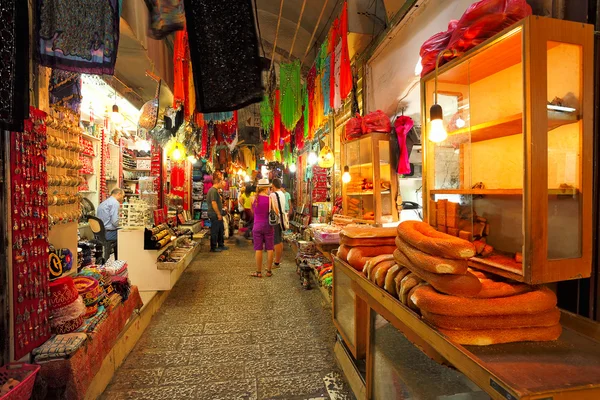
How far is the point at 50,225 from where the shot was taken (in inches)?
115

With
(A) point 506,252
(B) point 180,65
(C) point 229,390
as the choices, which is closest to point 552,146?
(A) point 506,252

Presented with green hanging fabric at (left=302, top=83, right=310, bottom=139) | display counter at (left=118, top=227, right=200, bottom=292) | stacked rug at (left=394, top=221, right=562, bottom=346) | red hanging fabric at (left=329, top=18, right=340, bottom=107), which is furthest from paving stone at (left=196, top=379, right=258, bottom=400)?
green hanging fabric at (left=302, top=83, right=310, bottom=139)

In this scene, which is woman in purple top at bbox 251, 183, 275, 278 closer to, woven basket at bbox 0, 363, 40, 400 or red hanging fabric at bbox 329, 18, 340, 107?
red hanging fabric at bbox 329, 18, 340, 107

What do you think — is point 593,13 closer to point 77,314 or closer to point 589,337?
point 589,337

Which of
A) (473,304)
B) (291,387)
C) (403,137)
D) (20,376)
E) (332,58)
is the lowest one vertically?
(291,387)

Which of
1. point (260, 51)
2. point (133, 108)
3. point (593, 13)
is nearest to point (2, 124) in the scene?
point (260, 51)

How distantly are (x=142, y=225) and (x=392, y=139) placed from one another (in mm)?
4181

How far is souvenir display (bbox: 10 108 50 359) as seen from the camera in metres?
2.32

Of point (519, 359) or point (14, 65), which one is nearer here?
point (519, 359)

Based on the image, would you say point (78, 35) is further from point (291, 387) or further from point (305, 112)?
point (305, 112)

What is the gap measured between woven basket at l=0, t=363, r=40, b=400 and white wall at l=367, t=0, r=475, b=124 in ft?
14.1

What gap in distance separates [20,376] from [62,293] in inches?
28.7

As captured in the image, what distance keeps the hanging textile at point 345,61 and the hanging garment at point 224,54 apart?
1.82 m

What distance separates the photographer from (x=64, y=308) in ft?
8.83
